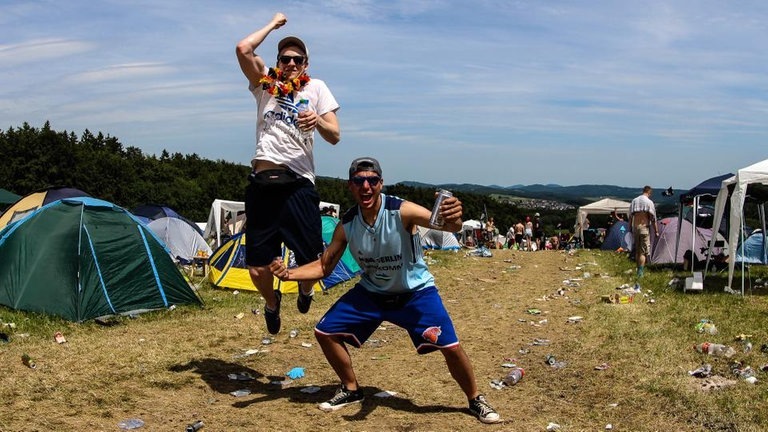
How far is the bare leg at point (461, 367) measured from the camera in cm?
466

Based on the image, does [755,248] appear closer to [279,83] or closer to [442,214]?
[442,214]

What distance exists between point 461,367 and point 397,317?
56 centimetres

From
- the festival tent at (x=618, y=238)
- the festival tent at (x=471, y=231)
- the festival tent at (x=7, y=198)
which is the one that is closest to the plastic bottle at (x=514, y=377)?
the festival tent at (x=618, y=238)

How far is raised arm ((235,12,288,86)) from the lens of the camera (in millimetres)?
5008

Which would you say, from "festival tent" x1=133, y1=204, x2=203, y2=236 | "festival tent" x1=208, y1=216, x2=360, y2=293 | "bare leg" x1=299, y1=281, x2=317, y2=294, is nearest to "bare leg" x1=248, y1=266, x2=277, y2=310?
"bare leg" x1=299, y1=281, x2=317, y2=294

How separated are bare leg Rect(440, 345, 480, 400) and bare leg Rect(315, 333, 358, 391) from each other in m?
0.77

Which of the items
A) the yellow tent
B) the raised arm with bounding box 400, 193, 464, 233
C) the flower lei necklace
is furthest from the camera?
the yellow tent

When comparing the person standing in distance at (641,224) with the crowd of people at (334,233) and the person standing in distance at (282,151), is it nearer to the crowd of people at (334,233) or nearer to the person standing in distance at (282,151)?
the crowd of people at (334,233)

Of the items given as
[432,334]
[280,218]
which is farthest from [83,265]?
[432,334]

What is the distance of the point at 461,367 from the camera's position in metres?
4.71

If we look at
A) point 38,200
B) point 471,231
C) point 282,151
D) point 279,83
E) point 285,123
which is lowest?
point 471,231

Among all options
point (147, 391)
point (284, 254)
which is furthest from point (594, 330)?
point (284, 254)

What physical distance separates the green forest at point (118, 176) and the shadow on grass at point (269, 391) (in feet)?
98.6

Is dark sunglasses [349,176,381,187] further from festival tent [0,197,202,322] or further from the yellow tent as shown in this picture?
the yellow tent
